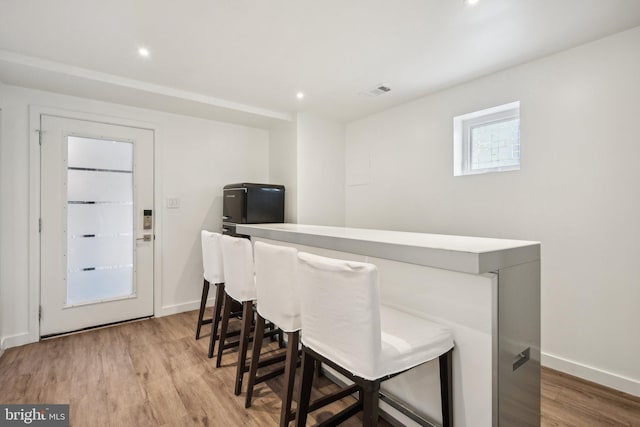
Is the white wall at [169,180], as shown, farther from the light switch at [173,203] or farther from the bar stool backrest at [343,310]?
the bar stool backrest at [343,310]

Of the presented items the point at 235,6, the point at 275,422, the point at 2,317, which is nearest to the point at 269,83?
the point at 235,6

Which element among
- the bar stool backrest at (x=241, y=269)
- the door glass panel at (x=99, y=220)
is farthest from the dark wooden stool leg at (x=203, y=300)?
the door glass panel at (x=99, y=220)

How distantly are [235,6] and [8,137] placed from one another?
8.09ft

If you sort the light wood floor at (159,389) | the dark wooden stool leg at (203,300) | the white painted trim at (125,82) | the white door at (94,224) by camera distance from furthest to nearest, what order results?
the white door at (94,224), the dark wooden stool leg at (203,300), the white painted trim at (125,82), the light wood floor at (159,389)

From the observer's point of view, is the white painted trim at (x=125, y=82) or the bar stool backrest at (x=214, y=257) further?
the bar stool backrest at (x=214, y=257)

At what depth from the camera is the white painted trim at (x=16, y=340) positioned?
8.70ft

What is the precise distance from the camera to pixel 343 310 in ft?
3.74

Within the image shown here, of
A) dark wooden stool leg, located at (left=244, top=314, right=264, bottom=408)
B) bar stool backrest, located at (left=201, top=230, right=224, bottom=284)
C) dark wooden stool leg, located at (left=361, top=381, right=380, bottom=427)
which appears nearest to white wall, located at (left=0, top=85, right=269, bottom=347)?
bar stool backrest, located at (left=201, top=230, right=224, bottom=284)

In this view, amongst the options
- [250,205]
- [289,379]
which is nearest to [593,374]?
[289,379]

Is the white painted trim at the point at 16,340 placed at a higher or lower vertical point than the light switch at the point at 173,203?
lower

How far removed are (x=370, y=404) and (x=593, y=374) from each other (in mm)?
2106

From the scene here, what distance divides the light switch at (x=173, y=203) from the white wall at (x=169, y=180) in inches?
1.6

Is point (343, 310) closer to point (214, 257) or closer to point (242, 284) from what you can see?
point (242, 284)

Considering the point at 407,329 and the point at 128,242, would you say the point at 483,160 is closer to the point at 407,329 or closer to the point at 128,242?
the point at 407,329
